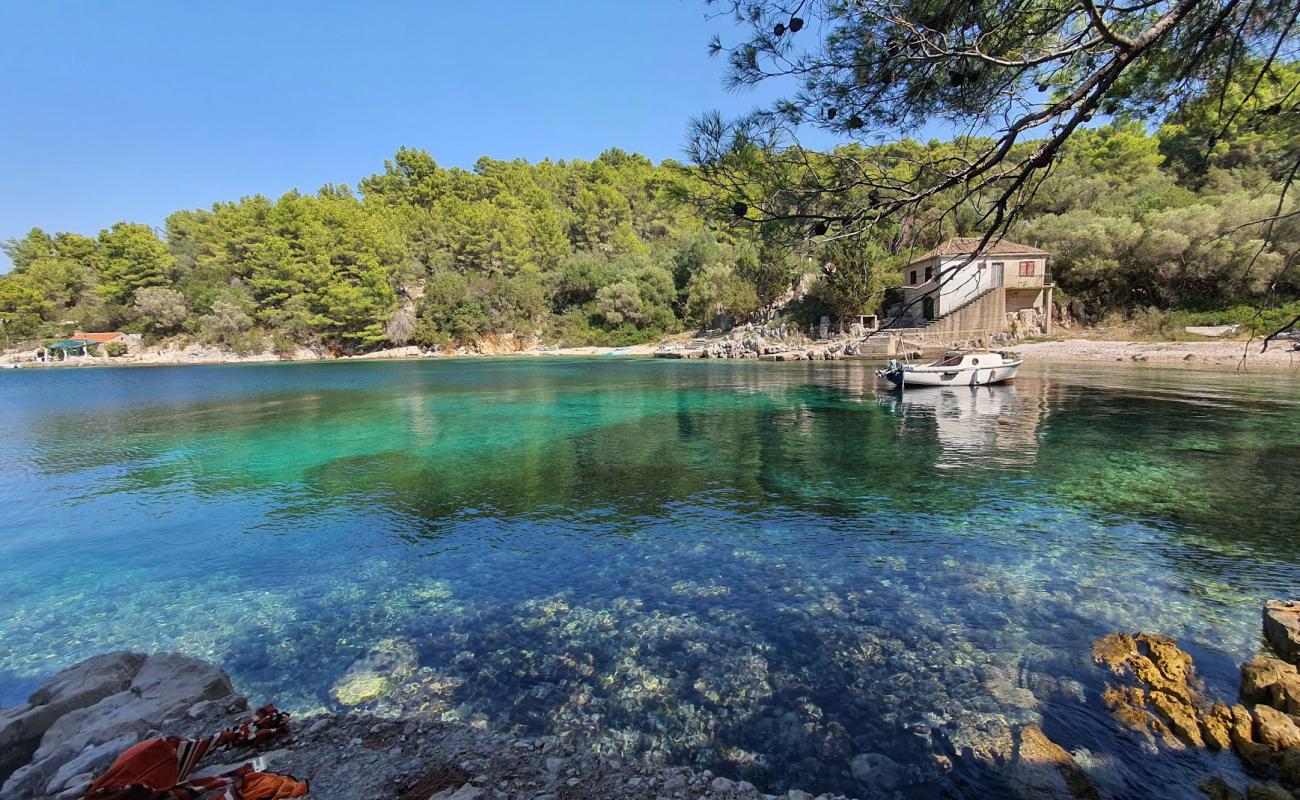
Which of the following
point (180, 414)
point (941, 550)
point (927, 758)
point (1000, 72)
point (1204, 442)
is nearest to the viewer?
point (927, 758)

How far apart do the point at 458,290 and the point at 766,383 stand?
49.4 metres

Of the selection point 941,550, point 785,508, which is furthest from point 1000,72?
point 785,508

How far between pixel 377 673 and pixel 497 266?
75.4 m

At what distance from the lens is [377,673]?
18.4 ft

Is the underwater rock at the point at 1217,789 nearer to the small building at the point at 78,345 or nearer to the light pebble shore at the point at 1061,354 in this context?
the light pebble shore at the point at 1061,354

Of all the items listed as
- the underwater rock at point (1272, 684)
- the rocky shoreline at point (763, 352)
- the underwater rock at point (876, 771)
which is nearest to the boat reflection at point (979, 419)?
the rocky shoreline at point (763, 352)

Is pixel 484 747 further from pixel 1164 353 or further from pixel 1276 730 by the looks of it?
pixel 1164 353

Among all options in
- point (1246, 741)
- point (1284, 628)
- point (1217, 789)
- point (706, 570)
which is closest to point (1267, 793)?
point (1217, 789)

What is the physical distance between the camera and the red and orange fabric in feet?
10.0

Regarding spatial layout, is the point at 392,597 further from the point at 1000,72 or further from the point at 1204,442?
the point at 1204,442

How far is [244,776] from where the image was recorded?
11.1ft

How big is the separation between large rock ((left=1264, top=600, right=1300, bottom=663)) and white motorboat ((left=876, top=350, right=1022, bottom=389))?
67.5 feet

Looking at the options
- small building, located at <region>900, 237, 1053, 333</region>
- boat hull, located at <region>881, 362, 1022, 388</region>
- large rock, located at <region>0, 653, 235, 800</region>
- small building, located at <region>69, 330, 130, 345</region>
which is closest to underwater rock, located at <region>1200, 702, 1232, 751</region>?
large rock, located at <region>0, 653, 235, 800</region>

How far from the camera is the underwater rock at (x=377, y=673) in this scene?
5.26 m
